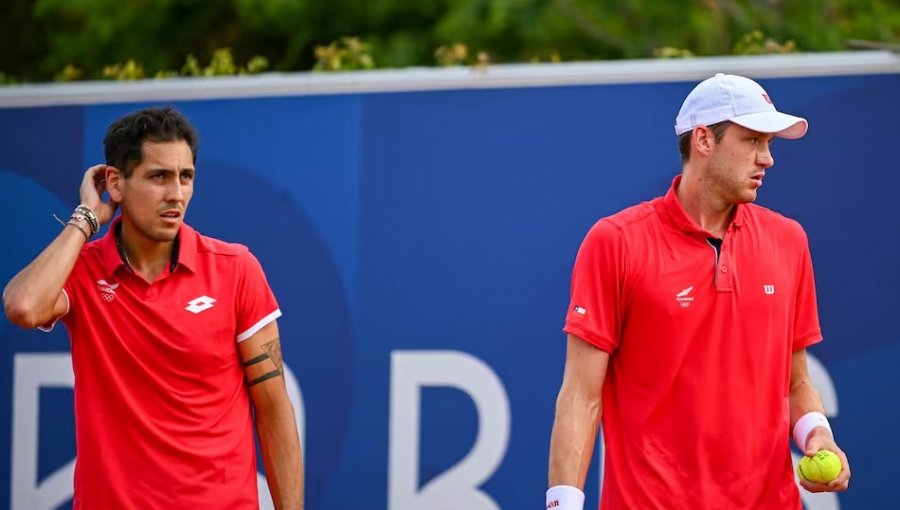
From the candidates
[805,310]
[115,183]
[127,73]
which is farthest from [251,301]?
[127,73]

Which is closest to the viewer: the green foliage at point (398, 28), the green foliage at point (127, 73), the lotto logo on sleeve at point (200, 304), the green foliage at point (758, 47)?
the lotto logo on sleeve at point (200, 304)

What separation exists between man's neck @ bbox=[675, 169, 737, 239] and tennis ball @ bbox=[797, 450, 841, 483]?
29.1 inches

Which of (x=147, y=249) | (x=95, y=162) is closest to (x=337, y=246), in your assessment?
(x=95, y=162)

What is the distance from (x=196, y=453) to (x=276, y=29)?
29.6 feet

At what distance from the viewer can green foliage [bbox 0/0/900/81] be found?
1141 centimetres

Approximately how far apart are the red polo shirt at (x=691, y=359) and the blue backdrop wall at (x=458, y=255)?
1614 millimetres

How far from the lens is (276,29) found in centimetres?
1302

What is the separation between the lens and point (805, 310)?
14.5ft

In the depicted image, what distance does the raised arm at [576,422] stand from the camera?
4270 millimetres

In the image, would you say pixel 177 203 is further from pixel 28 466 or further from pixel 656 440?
pixel 28 466

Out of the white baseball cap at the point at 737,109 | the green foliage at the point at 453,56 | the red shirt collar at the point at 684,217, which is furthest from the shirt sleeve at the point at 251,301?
the green foliage at the point at 453,56

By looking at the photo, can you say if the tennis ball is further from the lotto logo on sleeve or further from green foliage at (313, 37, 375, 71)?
green foliage at (313, 37, 375, 71)

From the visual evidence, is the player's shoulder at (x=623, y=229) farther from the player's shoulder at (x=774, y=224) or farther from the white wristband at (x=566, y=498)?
the white wristband at (x=566, y=498)

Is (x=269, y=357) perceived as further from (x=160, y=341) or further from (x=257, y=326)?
(x=160, y=341)
